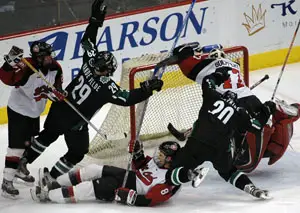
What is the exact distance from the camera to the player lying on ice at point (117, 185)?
4535mm

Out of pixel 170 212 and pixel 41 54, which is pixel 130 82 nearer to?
pixel 41 54

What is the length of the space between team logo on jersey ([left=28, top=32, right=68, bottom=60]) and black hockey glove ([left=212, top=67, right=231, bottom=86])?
2.22 m

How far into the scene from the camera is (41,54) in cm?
487

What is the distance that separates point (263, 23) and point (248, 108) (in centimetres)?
309

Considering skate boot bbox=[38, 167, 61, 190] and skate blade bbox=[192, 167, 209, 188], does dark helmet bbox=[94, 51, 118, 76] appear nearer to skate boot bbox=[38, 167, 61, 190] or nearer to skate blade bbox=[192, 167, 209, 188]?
skate boot bbox=[38, 167, 61, 190]

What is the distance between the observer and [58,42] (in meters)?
6.63

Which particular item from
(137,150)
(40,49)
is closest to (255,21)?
(137,150)

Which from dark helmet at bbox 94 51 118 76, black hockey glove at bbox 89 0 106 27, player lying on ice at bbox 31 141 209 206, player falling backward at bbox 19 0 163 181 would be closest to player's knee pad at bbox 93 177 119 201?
player lying on ice at bbox 31 141 209 206

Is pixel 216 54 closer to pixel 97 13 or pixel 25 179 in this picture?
pixel 97 13

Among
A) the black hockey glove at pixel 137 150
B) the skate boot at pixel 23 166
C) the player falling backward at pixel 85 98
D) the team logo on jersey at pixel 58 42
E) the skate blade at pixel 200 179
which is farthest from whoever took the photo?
the team logo on jersey at pixel 58 42

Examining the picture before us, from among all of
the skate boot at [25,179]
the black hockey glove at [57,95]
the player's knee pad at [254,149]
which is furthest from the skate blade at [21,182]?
the player's knee pad at [254,149]

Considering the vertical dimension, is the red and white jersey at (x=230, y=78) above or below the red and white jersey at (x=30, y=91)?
above

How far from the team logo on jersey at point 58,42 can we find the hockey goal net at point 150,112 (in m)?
1.10

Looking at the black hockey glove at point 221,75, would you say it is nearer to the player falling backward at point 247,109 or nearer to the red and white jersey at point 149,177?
the player falling backward at point 247,109
